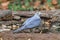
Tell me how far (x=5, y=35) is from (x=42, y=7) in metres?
2.84

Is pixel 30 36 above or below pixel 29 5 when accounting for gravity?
below

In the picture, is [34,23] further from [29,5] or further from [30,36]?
[29,5]

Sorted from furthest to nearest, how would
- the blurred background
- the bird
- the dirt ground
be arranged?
the blurred background → the bird → the dirt ground

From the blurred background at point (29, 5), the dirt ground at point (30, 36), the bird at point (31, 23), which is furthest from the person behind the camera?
the blurred background at point (29, 5)

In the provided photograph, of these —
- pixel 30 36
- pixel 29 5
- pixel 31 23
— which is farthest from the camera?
pixel 29 5

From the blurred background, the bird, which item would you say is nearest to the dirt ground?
the bird

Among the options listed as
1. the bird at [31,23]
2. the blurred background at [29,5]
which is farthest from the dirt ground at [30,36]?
the blurred background at [29,5]

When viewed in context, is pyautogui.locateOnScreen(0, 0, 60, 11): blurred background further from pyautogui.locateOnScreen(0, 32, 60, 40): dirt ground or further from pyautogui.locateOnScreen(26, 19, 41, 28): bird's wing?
pyautogui.locateOnScreen(0, 32, 60, 40): dirt ground

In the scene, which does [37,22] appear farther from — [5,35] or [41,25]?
[5,35]

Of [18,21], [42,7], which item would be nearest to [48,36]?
[18,21]

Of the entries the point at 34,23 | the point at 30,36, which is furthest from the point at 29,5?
the point at 30,36

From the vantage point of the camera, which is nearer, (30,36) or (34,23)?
(30,36)

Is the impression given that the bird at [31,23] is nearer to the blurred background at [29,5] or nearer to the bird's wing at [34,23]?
the bird's wing at [34,23]

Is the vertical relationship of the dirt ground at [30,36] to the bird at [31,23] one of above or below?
below
